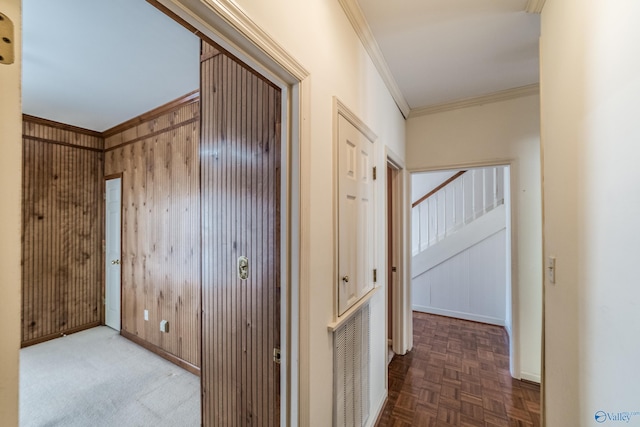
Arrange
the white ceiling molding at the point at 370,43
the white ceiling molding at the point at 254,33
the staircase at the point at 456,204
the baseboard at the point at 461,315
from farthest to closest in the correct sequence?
the staircase at the point at 456,204 < the baseboard at the point at 461,315 < the white ceiling molding at the point at 370,43 < the white ceiling molding at the point at 254,33

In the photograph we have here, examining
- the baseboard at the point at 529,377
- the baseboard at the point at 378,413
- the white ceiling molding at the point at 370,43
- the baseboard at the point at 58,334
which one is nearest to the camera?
the white ceiling molding at the point at 370,43

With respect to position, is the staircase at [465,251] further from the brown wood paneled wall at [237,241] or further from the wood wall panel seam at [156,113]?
the wood wall panel seam at [156,113]

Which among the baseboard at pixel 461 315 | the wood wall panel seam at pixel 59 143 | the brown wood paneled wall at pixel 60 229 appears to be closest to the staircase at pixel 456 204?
the baseboard at pixel 461 315

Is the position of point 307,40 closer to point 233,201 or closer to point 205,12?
point 205,12

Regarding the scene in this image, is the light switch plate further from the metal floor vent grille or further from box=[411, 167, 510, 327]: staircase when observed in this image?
box=[411, 167, 510, 327]: staircase

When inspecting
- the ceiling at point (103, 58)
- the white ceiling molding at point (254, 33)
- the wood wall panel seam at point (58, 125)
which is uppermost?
the ceiling at point (103, 58)

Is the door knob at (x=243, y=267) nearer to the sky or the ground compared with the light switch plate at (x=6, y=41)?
nearer to the ground

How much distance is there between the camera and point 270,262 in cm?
133

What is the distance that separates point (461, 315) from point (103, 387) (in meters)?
4.26

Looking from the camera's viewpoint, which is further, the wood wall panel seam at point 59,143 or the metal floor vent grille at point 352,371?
the wood wall panel seam at point 59,143

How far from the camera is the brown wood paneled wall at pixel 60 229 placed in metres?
3.09

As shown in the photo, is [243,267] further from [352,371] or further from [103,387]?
[103,387]

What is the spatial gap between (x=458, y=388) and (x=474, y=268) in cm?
197

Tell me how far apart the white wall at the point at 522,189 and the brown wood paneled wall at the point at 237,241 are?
2283mm
